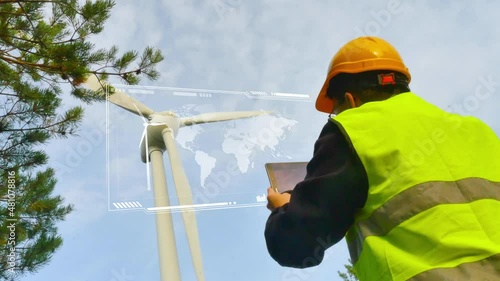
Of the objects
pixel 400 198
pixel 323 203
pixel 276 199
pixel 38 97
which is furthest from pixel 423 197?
pixel 38 97

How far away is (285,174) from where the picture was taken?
1.82 meters

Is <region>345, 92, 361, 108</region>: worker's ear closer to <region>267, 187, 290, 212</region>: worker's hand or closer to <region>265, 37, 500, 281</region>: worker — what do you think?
<region>265, 37, 500, 281</region>: worker

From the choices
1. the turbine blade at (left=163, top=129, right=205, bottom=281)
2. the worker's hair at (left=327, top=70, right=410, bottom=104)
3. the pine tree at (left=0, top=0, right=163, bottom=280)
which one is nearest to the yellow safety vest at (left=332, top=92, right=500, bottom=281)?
the worker's hair at (left=327, top=70, right=410, bottom=104)

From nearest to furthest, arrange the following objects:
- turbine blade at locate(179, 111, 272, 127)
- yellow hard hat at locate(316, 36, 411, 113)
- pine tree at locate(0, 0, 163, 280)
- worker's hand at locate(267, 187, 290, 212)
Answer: worker's hand at locate(267, 187, 290, 212) < yellow hard hat at locate(316, 36, 411, 113) < pine tree at locate(0, 0, 163, 280) < turbine blade at locate(179, 111, 272, 127)

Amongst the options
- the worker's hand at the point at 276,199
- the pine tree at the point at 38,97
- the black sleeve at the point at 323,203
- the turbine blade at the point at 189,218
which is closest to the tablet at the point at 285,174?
the worker's hand at the point at 276,199

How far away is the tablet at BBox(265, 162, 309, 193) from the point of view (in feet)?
5.80

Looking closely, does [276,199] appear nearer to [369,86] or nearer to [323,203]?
[323,203]

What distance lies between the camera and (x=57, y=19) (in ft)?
17.7

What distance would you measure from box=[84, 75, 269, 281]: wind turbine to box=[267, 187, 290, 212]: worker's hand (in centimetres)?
630

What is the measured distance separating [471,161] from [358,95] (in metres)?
0.47

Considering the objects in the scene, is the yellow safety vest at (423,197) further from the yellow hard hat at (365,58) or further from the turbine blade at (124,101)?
the turbine blade at (124,101)

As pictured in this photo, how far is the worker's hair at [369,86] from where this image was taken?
1687 millimetres

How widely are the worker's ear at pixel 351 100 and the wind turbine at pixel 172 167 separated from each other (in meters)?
6.31

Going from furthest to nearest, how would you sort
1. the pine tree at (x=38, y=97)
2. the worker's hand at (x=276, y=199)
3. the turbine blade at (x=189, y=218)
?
the turbine blade at (x=189, y=218)
the pine tree at (x=38, y=97)
the worker's hand at (x=276, y=199)
